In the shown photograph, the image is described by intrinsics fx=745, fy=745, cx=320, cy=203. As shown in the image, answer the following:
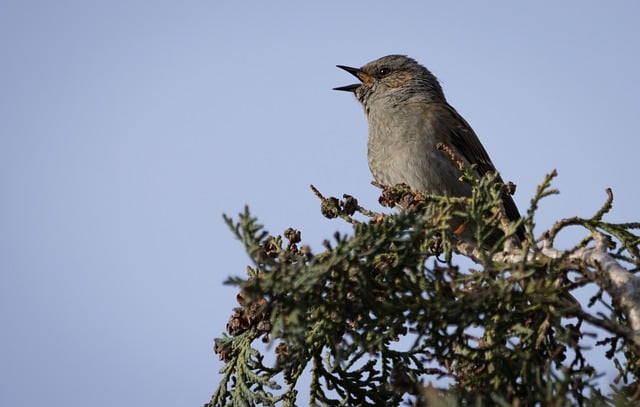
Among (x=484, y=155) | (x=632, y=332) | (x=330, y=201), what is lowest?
(x=632, y=332)

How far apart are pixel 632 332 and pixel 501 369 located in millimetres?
542

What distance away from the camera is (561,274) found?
3.32m

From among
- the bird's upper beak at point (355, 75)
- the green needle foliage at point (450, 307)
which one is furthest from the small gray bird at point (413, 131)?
the green needle foliage at point (450, 307)

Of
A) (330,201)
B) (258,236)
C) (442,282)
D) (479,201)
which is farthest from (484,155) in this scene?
(258,236)

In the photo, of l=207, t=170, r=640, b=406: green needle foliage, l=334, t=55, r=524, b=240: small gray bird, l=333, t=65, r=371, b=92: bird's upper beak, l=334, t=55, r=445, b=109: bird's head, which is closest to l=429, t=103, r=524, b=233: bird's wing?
l=334, t=55, r=524, b=240: small gray bird

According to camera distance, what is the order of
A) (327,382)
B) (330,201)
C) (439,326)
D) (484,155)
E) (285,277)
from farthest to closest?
(484,155), (330,201), (327,382), (439,326), (285,277)

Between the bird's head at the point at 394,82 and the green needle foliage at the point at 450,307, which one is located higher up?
the bird's head at the point at 394,82

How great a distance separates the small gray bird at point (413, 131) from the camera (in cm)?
659

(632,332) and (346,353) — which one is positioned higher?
(346,353)

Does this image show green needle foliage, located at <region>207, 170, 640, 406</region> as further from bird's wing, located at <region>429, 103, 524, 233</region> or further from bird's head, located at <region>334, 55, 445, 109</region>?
bird's head, located at <region>334, 55, 445, 109</region>

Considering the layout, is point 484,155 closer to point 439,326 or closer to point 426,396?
point 439,326

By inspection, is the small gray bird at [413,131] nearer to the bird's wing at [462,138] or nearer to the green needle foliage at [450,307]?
the bird's wing at [462,138]

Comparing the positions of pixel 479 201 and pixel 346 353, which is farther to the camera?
pixel 479 201

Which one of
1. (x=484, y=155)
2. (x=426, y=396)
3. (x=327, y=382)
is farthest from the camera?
(x=484, y=155)
